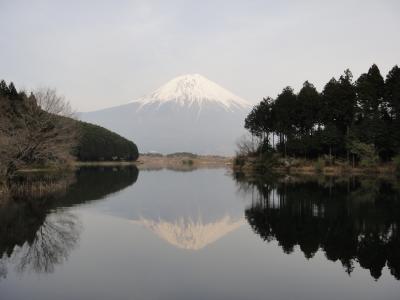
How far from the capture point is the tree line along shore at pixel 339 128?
48.3 metres

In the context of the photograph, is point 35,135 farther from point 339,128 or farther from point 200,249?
point 339,128

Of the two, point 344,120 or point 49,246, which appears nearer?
point 49,246

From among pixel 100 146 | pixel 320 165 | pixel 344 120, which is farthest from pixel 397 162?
pixel 100 146

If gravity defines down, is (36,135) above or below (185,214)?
above

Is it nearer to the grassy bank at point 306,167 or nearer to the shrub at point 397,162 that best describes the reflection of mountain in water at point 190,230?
the shrub at point 397,162

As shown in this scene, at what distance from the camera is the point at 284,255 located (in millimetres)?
12914

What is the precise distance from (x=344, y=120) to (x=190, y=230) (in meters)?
41.1

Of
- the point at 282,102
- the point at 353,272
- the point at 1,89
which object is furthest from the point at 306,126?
the point at 353,272

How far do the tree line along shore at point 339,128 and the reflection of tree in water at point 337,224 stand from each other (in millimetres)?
20044

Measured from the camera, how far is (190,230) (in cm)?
1767

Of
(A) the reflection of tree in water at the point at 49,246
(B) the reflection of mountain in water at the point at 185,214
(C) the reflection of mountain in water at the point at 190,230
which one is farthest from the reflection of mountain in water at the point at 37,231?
(C) the reflection of mountain in water at the point at 190,230

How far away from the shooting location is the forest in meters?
48.2

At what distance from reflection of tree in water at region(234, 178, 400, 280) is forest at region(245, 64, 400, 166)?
20185mm

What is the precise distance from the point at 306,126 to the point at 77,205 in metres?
41.2
